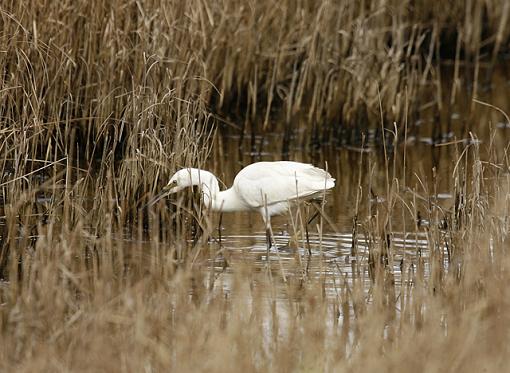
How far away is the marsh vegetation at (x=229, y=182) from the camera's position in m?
4.12

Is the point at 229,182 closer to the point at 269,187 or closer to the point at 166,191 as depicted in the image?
the point at 269,187

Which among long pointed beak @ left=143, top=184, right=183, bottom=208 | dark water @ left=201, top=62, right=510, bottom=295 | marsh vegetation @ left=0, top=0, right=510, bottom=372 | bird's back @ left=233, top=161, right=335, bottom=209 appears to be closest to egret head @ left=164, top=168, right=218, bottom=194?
long pointed beak @ left=143, top=184, right=183, bottom=208

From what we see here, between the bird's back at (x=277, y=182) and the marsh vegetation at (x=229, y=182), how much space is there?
0.24 meters

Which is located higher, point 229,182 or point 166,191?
point 229,182

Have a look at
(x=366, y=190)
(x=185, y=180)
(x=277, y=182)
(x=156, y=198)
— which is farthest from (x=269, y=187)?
(x=366, y=190)

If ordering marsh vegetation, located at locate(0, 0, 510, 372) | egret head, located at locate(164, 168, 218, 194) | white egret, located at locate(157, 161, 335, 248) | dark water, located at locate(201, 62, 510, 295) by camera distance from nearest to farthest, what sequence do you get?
1. marsh vegetation, located at locate(0, 0, 510, 372)
2. dark water, located at locate(201, 62, 510, 295)
3. egret head, located at locate(164, 168, 218, 194)
4. white egret, located at locate(157, 161, 335, 248)

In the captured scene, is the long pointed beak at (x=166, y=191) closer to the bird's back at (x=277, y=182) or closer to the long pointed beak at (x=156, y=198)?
the long pointed beak at (x=156, y=198)

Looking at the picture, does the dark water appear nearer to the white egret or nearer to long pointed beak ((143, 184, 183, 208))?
the white egret

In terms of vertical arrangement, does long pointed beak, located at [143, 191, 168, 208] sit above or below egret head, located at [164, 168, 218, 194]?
below

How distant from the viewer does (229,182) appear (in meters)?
8.31

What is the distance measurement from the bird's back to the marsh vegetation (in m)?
0.24

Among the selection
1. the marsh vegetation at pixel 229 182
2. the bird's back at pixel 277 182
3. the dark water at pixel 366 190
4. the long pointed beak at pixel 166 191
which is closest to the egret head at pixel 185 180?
the long pointed beak at pixel 166 191

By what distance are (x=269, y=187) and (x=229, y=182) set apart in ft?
5.30

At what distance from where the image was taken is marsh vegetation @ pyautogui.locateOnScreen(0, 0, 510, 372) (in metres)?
4.12
